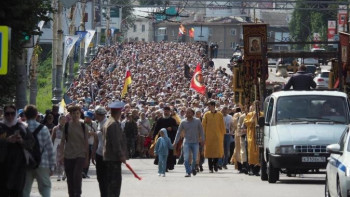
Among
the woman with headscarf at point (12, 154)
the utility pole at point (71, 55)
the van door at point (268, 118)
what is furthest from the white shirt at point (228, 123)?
the utility pole at point (71, 55)

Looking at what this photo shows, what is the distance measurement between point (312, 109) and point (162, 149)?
4634mm

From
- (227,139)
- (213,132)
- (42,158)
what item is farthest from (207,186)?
(227,139)

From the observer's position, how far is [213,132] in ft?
92.8

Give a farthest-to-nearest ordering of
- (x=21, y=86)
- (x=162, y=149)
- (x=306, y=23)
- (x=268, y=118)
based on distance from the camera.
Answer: (x=306, y=23) → (x=21, y=86) → (x=162, y=149) → (x=268, y=118)

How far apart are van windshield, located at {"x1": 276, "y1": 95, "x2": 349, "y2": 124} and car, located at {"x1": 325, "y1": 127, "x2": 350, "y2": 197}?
5.68 m

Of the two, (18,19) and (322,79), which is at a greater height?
(18,19)

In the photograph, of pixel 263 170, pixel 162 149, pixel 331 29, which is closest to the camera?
pixel 263 170

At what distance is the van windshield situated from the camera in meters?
23.1

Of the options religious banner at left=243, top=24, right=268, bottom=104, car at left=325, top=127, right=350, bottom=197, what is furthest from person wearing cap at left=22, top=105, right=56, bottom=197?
religious banner at left=243, top=24, right=268, bottom=104

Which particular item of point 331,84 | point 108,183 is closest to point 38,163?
point 108,183

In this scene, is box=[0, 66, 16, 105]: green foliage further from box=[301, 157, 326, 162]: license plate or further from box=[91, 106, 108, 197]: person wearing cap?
box=[301, 157, 326, 162]: license plate

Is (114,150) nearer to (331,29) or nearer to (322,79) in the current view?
(322,79)

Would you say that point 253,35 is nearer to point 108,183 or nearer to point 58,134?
point 58,134

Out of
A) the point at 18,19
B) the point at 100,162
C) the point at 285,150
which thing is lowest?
the point at 285,150
